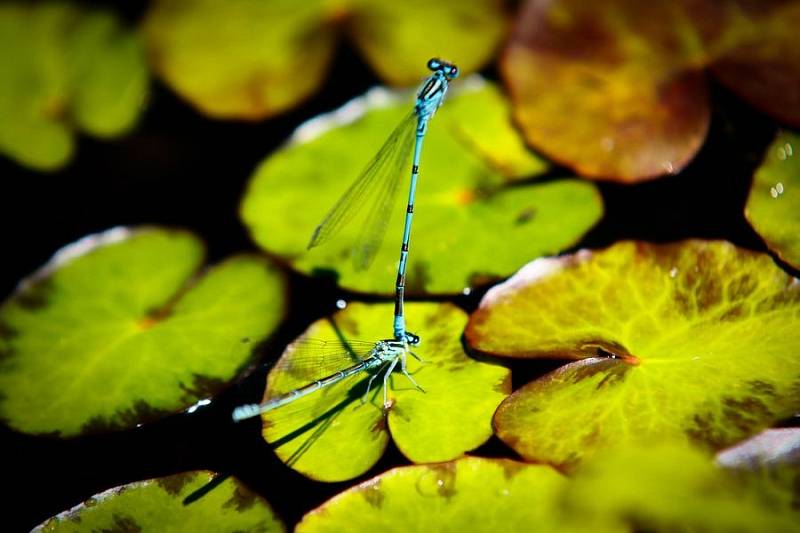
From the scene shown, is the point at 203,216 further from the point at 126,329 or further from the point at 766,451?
the point at 766,451

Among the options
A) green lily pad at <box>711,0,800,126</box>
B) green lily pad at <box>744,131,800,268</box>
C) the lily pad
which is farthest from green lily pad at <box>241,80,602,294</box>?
green lily pad at <box>711,0,800,126</box>

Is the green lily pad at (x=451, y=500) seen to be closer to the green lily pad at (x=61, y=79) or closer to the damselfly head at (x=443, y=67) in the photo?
the damselfly head at (x=443, y=67)

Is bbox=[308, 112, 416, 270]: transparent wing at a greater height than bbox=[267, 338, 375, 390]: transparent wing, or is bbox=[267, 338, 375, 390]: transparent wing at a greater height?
bbox=[308, 112, 416, 270]: transparent wing

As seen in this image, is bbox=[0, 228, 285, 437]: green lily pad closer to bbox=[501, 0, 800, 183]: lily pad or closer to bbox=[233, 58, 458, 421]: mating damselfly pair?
bbox=[233, 58, 458, 421]: mating damselfly pair

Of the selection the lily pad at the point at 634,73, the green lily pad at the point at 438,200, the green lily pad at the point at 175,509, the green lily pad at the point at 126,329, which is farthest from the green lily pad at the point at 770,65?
the green lily pad at the point at 175,509

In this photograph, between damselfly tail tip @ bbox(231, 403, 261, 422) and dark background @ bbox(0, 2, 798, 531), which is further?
dark background @ bbox(0, 2, 798, 531)

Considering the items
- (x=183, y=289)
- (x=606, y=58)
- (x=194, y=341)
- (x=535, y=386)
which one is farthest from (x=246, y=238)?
(x=606, y=58)
